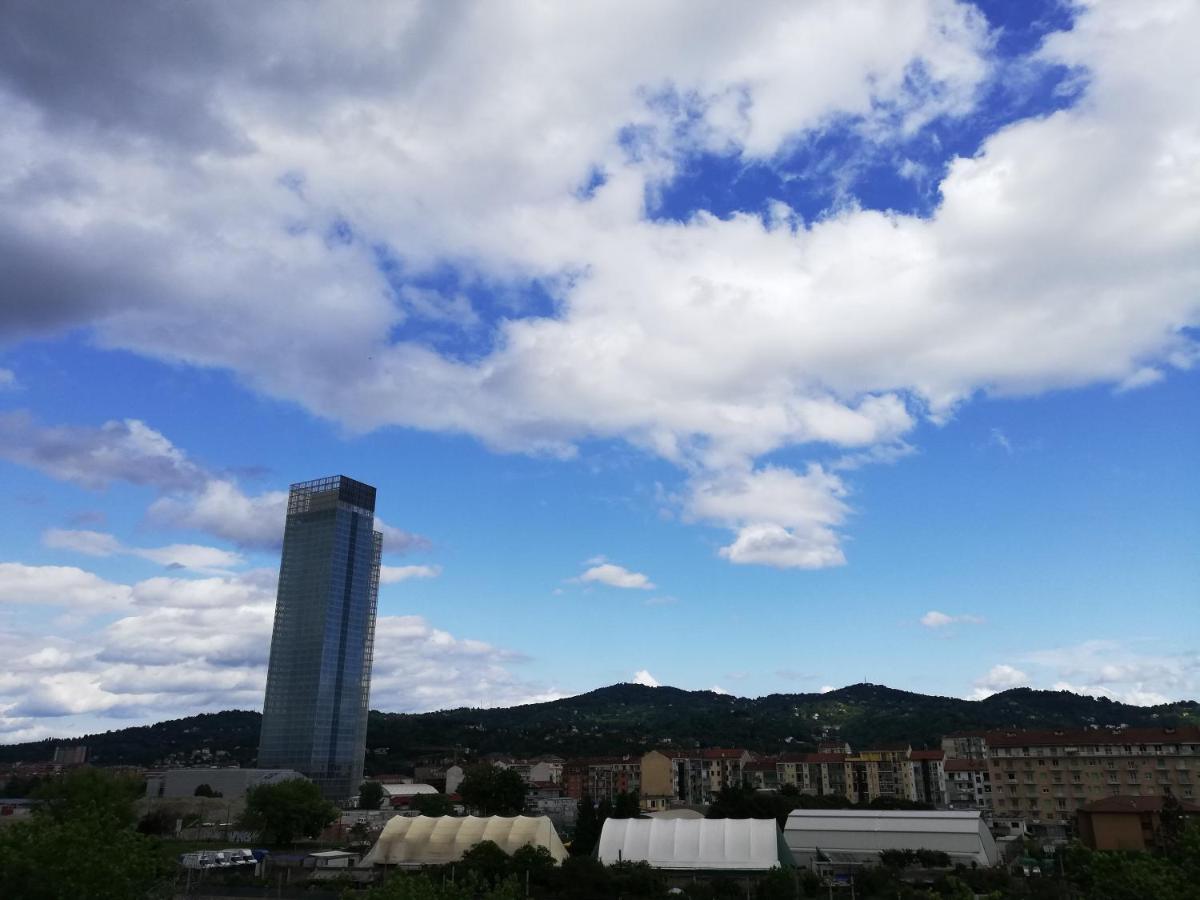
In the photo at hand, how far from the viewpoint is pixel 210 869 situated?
6319 centimetres

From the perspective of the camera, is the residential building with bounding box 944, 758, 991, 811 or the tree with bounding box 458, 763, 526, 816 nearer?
the tree with bounding box 458, 763, 526, 816

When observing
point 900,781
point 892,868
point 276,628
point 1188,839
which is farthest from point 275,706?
point 1188,839

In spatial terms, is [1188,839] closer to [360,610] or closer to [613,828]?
[613,828]

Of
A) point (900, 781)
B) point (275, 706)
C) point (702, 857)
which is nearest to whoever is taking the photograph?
point (702, 857)

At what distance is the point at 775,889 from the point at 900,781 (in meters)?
87.3

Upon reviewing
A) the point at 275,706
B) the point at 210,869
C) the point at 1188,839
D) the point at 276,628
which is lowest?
the point at 210,869

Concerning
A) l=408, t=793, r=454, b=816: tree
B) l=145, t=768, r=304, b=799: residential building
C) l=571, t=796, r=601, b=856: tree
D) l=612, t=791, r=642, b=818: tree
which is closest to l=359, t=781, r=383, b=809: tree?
l=145, t=768, r=304, b=799: residential building

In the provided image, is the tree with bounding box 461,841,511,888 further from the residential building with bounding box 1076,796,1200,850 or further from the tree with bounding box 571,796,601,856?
the residential building with bounding box 1076,796,1200,850

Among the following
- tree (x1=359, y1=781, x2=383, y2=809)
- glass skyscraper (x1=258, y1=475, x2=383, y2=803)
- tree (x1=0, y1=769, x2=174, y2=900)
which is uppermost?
glass skyscraper (x1=258, y1=475, x2=383, y2=803)

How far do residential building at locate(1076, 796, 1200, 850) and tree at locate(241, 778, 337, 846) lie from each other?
228ft

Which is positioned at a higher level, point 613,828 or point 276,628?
point 276,628

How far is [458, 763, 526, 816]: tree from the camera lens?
105 m

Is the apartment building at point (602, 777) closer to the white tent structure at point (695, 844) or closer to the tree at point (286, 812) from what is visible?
the tree at point (286, 812)

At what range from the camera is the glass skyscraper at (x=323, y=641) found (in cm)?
16762
